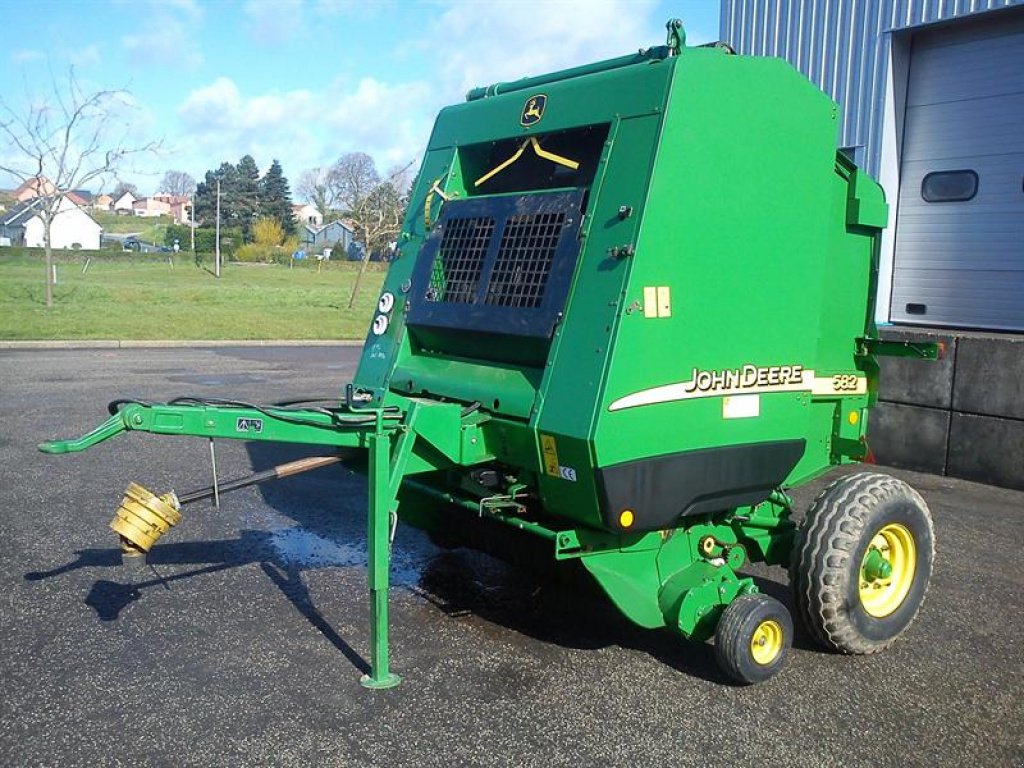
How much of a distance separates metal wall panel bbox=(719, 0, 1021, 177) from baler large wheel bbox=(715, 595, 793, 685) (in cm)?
781

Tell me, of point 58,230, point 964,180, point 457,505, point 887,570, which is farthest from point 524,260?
point 58,230

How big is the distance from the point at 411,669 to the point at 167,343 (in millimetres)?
14780

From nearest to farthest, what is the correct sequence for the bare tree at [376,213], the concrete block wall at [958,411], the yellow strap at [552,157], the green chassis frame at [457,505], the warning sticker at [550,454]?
1. the green chassis frame at [457,505]
2. the warning sticker at [550,454]
3. the yellow strap at [552,157]
4. the concrete block wall at [958,411]
5. the bare tree at [376,213]

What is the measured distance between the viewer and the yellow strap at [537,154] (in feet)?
14.9

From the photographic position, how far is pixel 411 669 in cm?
427

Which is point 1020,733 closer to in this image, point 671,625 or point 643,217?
point 671,625

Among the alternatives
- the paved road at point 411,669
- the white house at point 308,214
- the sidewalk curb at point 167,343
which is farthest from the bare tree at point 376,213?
the white house at point 308,214

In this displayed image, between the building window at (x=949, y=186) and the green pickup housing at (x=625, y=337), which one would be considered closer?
the green pickup housing at (x=625, y=337)

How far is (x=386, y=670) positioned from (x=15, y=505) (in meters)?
3.88

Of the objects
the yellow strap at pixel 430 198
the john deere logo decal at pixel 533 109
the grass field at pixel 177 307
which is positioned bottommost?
the grass field at pixel 177 307

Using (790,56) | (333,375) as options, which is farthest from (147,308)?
(790,56)

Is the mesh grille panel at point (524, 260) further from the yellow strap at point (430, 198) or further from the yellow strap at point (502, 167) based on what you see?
the yellow strap at point (430, 198)

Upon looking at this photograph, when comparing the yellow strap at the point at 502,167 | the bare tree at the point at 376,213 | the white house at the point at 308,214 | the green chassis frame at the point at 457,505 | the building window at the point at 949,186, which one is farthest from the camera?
the white house at the point at 308,214

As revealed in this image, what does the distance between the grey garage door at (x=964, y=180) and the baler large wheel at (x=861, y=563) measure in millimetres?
6229
